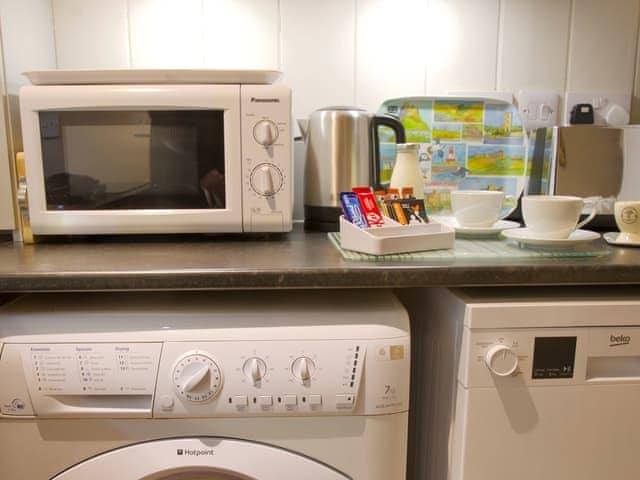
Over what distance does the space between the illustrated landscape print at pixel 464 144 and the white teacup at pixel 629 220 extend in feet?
1.29

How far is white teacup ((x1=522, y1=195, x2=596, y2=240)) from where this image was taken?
0.81 metres

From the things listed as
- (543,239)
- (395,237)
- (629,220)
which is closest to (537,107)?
(629,220)

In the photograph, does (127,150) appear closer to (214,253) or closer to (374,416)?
(214,253)

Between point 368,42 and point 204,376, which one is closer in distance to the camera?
point 204,376

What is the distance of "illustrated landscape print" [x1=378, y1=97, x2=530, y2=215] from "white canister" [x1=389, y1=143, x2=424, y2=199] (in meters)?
0.22

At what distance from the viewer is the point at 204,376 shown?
2.27ft

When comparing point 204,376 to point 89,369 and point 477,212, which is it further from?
point 477,212

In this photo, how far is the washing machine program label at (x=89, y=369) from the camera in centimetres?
70

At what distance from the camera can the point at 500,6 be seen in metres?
1.29

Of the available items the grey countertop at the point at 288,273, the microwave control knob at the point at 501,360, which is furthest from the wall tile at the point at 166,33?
the microwave control knob at the point at 501,360

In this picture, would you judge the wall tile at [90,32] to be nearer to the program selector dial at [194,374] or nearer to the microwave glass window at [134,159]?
the microwave glass window at [134,159]

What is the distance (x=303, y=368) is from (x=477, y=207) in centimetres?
47

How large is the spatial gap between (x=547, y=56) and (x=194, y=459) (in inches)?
50.2

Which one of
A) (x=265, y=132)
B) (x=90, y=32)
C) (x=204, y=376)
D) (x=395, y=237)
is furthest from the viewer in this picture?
(x=90, y=32)
